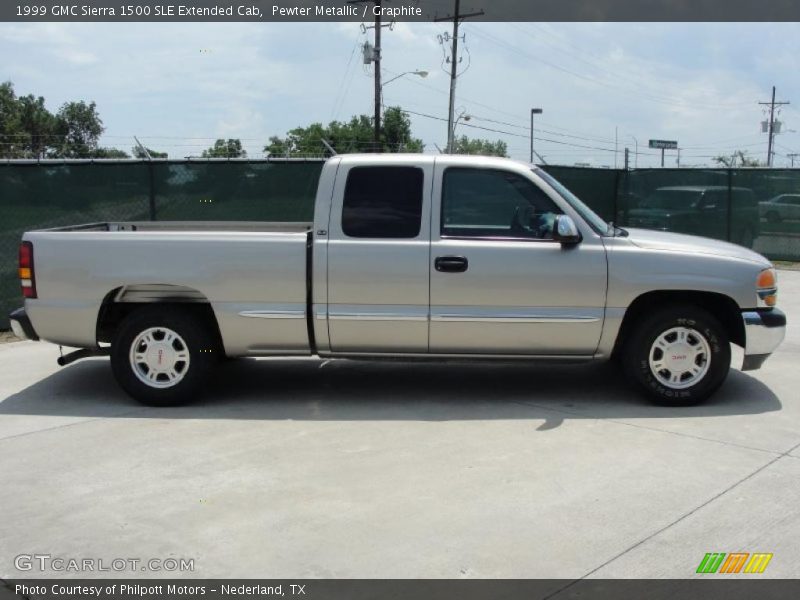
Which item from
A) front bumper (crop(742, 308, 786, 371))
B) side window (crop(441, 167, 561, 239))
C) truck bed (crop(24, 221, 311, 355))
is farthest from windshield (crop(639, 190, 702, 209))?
truck bed (crop(24, 221, 311, 355))

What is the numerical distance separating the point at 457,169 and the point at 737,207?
39.0ft

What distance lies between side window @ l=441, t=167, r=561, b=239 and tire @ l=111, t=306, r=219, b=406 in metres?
2.13

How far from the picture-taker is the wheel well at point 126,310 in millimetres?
6488

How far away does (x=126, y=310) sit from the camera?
22.1 feet

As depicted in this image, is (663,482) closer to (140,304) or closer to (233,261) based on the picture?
(233,261)

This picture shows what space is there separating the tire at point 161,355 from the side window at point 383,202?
147 cm

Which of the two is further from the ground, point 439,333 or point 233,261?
point 233,261

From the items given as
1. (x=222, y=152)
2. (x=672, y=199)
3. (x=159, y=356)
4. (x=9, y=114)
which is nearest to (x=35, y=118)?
(x=9, y=114)

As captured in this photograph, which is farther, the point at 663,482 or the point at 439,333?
the point at 439,333

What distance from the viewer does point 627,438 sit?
18.6ft

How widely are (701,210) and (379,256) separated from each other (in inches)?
472
